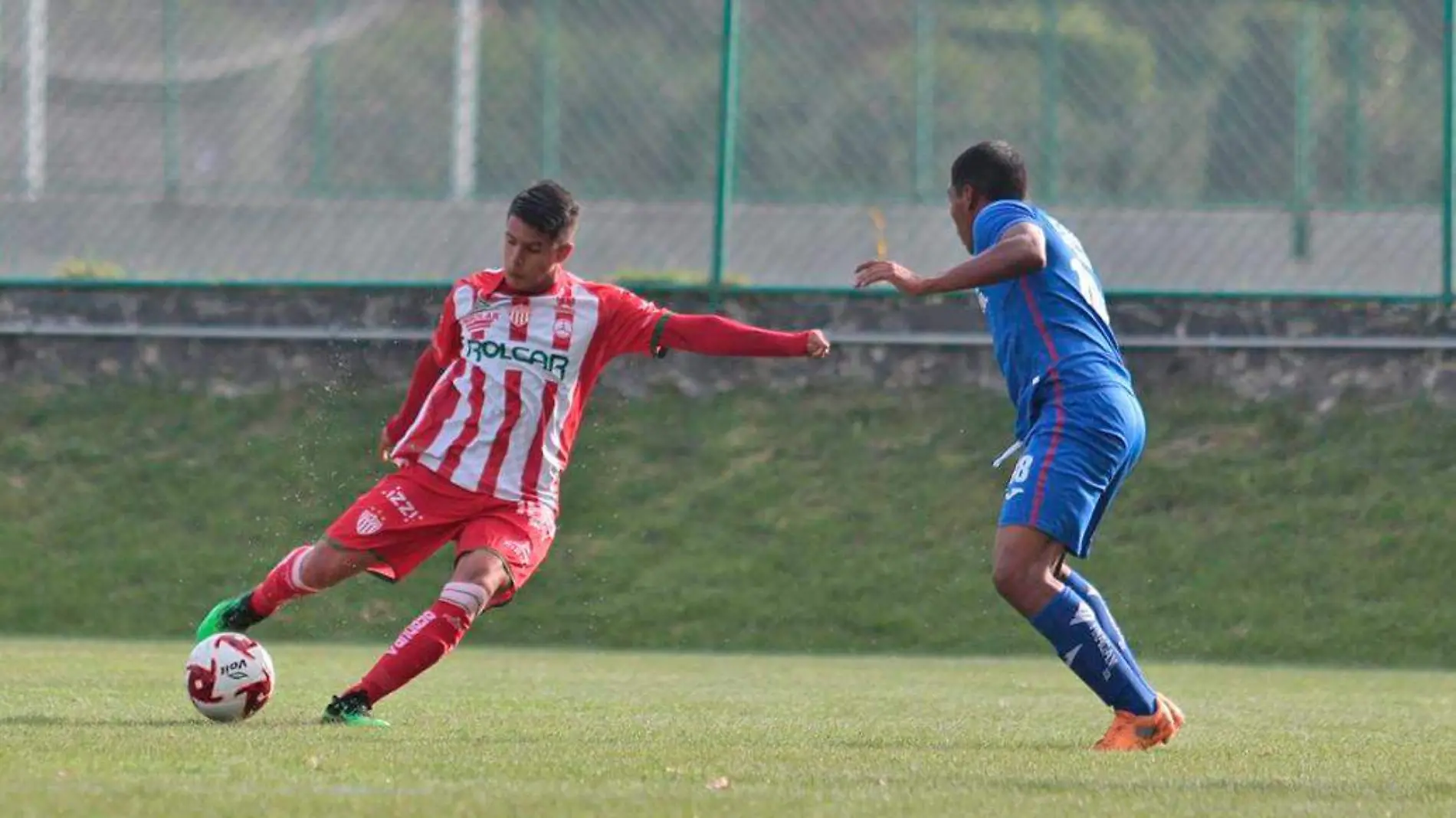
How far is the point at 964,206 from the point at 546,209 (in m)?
1.39

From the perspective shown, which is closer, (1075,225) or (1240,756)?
(1240,756)

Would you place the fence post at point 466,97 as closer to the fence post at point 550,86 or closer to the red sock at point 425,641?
the fence post at point 550,86

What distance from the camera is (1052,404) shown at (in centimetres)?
762

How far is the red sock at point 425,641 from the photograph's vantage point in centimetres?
754

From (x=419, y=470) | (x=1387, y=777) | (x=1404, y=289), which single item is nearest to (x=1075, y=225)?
(x=1404, y=289)

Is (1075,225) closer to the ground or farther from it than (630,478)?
farther from it

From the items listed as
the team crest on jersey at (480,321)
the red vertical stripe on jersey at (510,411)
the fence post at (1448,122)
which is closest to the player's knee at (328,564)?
the red vertical stripe on jersey at (510,411)

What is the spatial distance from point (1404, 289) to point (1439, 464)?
1.36 m

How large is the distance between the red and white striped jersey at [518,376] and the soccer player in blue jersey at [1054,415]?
1237 mm

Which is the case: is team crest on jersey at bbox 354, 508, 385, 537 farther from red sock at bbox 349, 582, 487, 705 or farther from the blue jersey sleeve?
the blue jersey sleeve

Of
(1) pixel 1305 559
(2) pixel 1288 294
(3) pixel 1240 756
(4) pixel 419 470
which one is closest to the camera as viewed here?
(3) pixel 1240 756

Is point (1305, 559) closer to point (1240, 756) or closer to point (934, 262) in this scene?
point (934, 262)

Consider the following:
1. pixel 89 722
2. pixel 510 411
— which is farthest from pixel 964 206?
pixel 89 722

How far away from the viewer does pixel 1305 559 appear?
1320 centimetres
